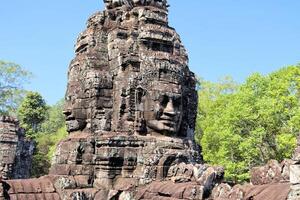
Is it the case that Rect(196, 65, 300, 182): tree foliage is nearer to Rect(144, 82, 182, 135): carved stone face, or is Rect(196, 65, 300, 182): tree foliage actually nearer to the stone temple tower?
the stone temple tower

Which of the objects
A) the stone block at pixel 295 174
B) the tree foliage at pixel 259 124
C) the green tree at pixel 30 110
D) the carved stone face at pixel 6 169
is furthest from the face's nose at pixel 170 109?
the green tree at pixel 30 110

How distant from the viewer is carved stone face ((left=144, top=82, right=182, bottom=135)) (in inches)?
384

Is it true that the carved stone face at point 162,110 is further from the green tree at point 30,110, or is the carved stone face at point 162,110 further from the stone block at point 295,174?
the green tree at point 30,110

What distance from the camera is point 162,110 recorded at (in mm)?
9805

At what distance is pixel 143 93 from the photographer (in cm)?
988

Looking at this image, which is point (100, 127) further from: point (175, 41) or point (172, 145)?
point (175, 41)

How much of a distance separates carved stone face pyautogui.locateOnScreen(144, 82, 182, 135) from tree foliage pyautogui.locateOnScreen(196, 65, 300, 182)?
27.6 feet

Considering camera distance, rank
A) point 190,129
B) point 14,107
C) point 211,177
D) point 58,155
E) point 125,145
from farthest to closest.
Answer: point 14,107 < point 190,129 < point 58,155 < point 125,145 < point 211,177

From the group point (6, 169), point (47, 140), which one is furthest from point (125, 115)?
point (47, 140)

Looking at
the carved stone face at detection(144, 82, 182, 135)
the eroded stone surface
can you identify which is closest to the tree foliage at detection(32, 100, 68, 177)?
the eroded stone surface

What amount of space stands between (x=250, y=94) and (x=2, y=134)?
9.71 m

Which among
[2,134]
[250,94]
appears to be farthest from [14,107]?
[250,94]

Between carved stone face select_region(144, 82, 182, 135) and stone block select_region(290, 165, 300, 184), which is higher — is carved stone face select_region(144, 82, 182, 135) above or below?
above

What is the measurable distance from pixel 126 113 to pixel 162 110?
75 centimetres
